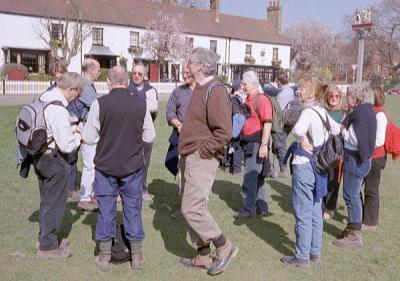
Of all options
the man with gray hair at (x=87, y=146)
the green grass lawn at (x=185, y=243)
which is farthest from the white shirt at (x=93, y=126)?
the man with gray hair at (x=87, y=146)

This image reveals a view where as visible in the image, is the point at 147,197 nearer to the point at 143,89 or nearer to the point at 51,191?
the point at 143,89

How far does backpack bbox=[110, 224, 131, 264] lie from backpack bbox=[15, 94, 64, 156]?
115cm

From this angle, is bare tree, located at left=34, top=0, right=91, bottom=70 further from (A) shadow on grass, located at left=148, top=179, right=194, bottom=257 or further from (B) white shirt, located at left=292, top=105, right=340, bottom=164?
(B) white shirt, located at left=292, top=105, right=340, bottom=164

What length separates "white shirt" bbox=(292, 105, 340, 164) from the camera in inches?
175

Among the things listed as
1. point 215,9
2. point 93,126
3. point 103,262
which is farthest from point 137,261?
point 215,9

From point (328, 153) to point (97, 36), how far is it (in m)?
40.6

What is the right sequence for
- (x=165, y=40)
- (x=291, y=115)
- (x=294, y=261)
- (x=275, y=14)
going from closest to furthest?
(x=294, y=261) < (x=291, y=115) < (x=165, y=40) < (x=275, y=14)

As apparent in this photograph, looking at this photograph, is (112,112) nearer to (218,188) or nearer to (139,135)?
(139,135)

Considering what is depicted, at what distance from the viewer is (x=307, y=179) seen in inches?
178

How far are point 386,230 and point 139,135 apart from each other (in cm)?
353

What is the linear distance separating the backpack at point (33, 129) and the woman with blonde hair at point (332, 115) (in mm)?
3386

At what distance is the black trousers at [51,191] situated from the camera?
456 cm

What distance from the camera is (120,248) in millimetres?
4656

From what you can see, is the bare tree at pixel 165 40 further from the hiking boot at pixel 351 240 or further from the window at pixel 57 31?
the hiking boot at pixel 351 240
